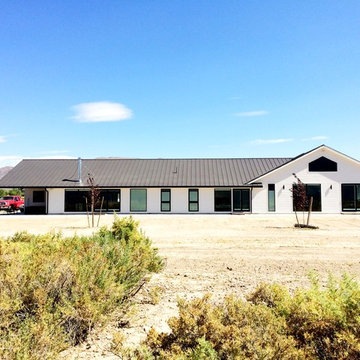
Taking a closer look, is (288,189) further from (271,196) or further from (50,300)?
(50,300)

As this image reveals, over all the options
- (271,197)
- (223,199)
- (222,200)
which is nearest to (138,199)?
(222,200)

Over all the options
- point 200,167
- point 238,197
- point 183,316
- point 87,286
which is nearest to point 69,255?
point 87,286

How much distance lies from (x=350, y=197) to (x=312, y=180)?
4.08 metres

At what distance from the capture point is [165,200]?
101ft

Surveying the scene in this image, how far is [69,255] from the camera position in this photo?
5.10 meters

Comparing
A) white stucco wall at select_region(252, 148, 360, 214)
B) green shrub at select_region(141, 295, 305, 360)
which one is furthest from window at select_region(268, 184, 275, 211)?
green shrub at select_region(141, 295, 305, 360)

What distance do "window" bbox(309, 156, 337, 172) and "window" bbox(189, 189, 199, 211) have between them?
37.6ft

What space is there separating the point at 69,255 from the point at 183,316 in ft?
8.76

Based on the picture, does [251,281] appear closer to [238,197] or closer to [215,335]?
[215,335]

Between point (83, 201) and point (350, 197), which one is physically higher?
point (350, 197)

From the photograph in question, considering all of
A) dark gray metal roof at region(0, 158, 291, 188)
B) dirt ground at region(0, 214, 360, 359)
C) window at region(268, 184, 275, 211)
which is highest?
dark gray metal roof at region(0, 158, 291, 188)

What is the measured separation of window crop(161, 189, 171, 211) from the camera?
3064 centimetres

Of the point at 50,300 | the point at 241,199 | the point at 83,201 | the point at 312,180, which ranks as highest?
the point at 312,180

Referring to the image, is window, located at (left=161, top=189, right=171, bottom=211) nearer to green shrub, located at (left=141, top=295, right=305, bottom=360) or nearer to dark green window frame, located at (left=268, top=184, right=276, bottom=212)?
dark green window frame, located at (left=268, top=184, right=276, bottom=212)
